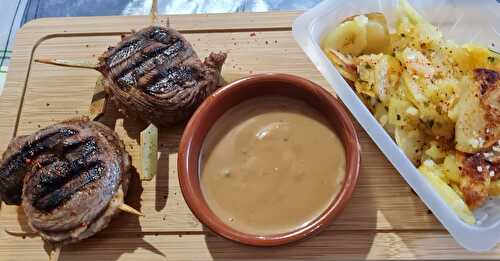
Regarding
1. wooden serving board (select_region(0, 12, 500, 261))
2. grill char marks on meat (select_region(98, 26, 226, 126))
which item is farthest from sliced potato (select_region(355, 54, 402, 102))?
grill char marks on meat (select_region(98, 26, 226, 126))

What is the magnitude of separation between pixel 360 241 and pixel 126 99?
1.14 meters

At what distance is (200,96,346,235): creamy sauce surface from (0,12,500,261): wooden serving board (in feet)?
0.55

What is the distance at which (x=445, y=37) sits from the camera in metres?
2.60

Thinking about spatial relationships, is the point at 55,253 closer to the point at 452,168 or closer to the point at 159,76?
the point at 159,76

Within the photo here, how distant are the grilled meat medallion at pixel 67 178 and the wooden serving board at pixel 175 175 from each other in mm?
150

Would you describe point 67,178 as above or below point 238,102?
below

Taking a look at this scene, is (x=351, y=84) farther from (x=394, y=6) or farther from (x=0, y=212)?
(x=0, y=212)

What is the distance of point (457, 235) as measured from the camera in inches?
81.3

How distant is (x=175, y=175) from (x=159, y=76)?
0.44 m

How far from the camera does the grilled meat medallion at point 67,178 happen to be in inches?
88.7

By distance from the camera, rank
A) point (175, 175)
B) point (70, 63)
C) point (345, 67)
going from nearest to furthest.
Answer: point (345, 67) → point (175, 175) → point (70, 63)

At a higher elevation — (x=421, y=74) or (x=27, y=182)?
(x=421, y=74)

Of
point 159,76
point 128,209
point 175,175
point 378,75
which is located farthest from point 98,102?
point 378,75

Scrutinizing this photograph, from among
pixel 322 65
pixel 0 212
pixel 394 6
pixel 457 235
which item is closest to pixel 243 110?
pixel 322 65
